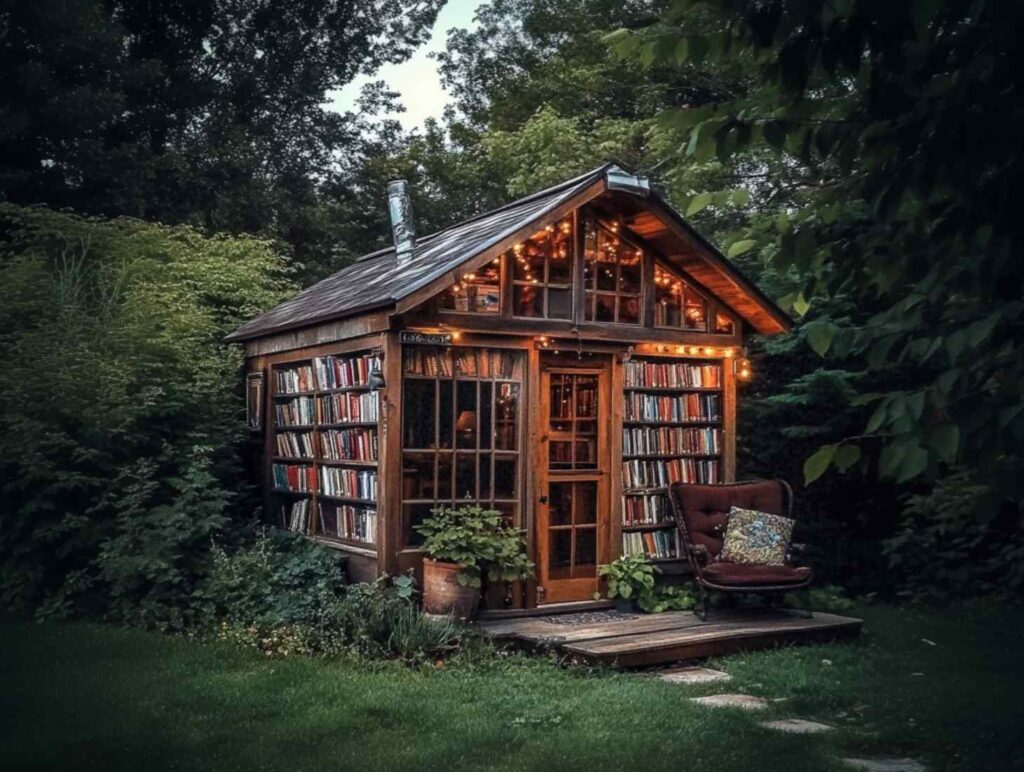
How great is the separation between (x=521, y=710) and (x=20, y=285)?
7542mm

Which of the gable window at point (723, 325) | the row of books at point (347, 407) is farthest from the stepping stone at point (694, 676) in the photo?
the gable window at point (723, 325)

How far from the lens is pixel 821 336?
3506mm

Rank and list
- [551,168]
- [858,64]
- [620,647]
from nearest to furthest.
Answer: [858,64]
[620,647]
[551,168]

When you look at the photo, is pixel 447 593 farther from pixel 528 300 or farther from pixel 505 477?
pixel 528 300

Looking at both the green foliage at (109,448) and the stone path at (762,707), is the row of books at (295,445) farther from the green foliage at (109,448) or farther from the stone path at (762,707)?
the stone path at (762,707)

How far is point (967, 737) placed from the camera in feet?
19.2

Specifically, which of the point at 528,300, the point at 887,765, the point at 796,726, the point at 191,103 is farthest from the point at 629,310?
the point at 191,103

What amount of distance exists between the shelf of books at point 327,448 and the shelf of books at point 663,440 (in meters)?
2.40

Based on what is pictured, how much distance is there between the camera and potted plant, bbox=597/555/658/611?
9.15m

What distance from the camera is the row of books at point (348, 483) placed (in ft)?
28.7

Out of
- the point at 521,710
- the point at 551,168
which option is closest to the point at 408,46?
the point at 551,168

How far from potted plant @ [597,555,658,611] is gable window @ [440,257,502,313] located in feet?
8.28

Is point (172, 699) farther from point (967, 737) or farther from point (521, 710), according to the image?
point (967, 737)

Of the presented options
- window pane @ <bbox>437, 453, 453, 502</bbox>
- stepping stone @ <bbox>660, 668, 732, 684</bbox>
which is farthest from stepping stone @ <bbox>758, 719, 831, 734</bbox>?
window pane @ <bbox>437, 453, 453, 502</bbox>
